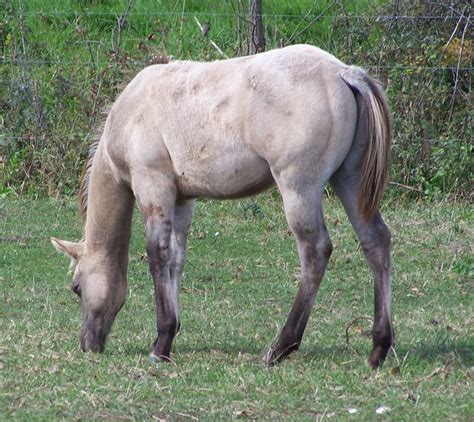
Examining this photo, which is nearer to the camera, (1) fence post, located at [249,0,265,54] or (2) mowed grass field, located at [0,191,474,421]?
(2) mowed grass field, located at [0,191,474,421]

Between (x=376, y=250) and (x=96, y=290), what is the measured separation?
5.72ft

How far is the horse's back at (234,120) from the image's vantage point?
5.62 meters

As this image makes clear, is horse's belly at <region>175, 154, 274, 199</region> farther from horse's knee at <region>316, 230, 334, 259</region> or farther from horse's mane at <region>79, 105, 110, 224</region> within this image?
horse's mane at <region>79, 105, 110, 224</region>

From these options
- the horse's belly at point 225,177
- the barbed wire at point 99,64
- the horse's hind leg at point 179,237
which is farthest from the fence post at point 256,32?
the horse's belly at point 225,177

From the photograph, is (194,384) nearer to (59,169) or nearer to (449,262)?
(449,262)

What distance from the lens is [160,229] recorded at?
20.3ft

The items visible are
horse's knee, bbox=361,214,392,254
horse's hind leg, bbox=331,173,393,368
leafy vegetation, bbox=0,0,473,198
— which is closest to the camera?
horse's hind leg, bbox=331,173,393,368

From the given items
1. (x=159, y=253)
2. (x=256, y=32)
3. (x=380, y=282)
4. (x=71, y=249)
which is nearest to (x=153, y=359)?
(x=159, y=253)

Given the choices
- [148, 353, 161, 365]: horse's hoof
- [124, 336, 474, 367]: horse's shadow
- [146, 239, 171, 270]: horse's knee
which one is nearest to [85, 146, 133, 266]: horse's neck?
[146, 239, 171, 270]: horse's knee

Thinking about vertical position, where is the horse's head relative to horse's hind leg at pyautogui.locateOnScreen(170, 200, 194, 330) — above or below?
below

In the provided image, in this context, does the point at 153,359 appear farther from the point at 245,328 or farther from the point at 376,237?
the point at 376,237

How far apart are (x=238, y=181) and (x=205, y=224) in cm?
→ 407

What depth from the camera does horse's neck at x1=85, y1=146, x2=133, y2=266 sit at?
658 centimetres

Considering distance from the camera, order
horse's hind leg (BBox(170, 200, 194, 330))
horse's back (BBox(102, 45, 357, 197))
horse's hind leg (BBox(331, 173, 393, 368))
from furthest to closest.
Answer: horse's hind leg (BBox(170, 200, 194, 330)) → horse's hind leg (BBox(331, 173, 393, 368)) → horse's back (BBox(102, 45, 357, 197))
